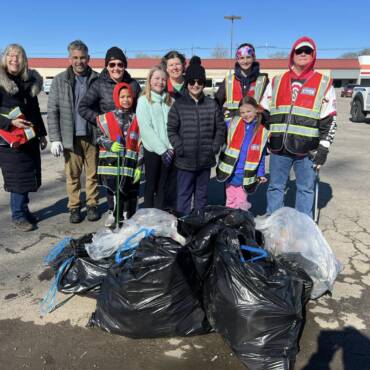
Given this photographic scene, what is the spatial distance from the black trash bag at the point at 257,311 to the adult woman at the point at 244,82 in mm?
2006

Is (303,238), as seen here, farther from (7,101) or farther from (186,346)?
(7,101)

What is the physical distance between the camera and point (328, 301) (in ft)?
9.67

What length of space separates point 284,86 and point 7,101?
8.86 ft

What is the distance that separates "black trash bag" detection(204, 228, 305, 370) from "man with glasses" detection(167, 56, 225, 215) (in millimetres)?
1472

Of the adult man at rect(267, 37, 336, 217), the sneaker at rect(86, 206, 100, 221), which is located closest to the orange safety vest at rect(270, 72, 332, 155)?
the adult man at rect(267, 37, 336, 217)

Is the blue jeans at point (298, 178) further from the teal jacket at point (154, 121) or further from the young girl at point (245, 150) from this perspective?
the teal jacket at point (154, 121)

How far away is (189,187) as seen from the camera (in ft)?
12.6

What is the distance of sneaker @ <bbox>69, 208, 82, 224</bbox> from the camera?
4355 millimetres

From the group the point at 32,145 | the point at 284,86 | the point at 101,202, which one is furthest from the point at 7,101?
the point at 284,86

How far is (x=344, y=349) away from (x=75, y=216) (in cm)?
309

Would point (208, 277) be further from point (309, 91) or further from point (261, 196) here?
point (261, 196)

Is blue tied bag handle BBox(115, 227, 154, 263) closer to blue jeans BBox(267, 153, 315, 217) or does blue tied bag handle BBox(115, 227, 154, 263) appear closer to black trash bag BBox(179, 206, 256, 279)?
black trash bag BBox(179, 206, 256, 279)

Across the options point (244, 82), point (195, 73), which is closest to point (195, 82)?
point (195, 73)

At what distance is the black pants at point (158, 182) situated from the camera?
3.88m
